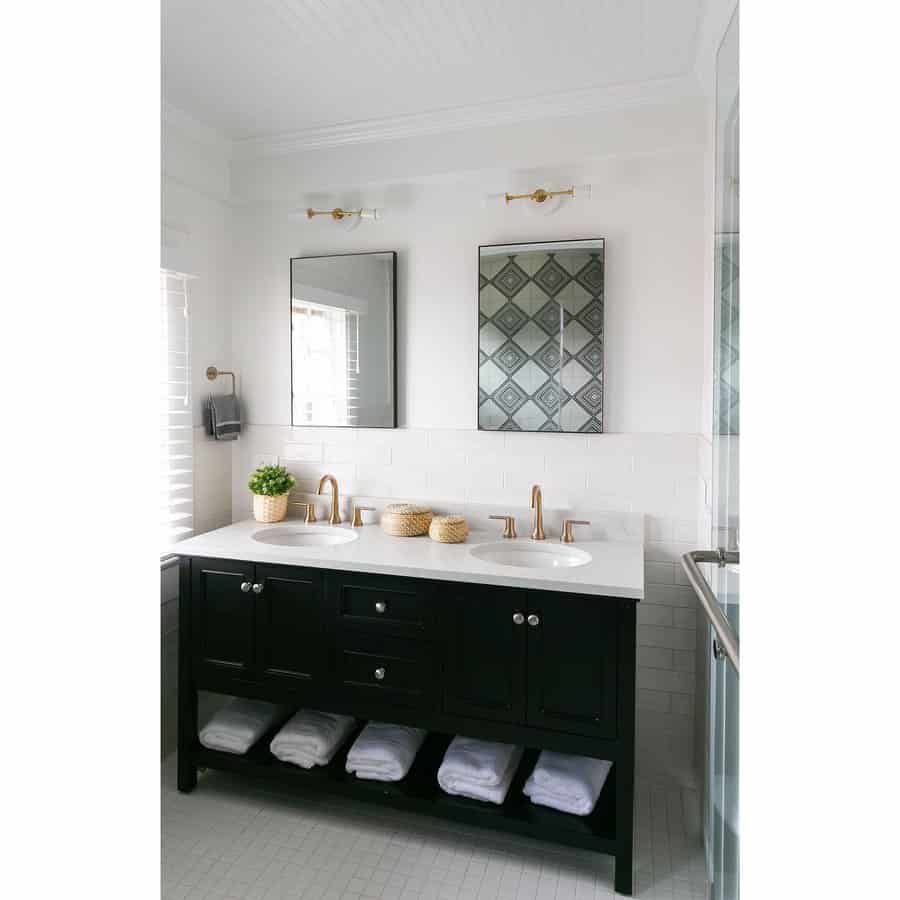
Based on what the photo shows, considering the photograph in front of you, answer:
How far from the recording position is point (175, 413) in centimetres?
267

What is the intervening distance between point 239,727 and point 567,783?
3.96 ft

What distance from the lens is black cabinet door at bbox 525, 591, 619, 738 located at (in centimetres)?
193

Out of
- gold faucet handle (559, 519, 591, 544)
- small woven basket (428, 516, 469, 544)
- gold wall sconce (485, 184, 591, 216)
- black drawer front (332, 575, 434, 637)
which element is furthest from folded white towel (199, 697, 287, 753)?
gold wall sconce (485, 184, 591, 216)

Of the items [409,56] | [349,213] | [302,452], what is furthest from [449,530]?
[409,56]

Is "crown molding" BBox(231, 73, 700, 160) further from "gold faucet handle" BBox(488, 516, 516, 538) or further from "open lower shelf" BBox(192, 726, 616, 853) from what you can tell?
"open lower shelf" BBox(192, 726, 616, 853)

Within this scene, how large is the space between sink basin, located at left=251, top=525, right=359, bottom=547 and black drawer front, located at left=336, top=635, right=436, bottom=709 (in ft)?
1.93

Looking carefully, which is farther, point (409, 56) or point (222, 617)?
point (222, 617)

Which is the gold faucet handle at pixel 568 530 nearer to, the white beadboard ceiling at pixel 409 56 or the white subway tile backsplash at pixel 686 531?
the white subway tile backsplash at pixel 686 531

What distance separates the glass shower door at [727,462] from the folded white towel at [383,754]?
3.37 feet

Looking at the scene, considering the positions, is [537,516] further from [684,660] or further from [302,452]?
[302,452]

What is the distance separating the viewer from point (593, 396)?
2492mm
